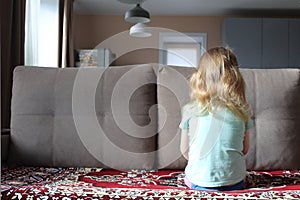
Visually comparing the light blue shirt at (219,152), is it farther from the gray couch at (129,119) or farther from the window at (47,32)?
the window at (47,32)

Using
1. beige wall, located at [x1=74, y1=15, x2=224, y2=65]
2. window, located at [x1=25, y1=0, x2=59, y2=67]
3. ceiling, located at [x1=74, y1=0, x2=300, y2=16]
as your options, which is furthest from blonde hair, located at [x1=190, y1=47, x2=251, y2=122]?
beige wall, located at [x1=74, y1=15, x2=224, y2=65]

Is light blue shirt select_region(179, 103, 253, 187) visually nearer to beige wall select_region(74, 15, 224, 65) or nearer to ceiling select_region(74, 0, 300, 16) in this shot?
ceiling select_region(74, 0, 300, 16)

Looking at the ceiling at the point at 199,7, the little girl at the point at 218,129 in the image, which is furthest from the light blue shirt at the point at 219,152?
the ceiling at the point at 199,7

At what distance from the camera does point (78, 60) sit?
18.4ft

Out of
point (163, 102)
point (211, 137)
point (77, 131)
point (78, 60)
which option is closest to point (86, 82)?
point (77, 131)

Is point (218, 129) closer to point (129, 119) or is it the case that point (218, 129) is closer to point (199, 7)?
point (129, 119)

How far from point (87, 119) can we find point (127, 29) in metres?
4.43

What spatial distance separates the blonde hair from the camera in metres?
1.50

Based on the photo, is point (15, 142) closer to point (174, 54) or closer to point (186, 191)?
point (186, 191)

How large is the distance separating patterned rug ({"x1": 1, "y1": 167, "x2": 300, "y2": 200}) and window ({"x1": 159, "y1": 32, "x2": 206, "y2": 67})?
4488 mm

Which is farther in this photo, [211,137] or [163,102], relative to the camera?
[163,102]

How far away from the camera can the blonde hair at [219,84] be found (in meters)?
1.50

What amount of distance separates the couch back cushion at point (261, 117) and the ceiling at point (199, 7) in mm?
3452

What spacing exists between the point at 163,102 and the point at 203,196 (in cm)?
73
